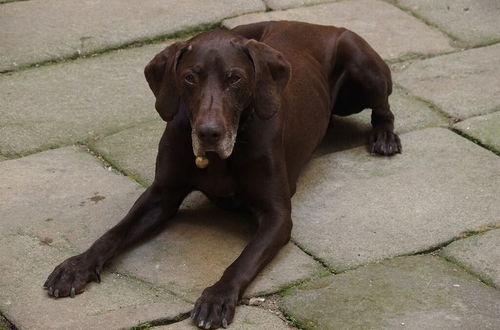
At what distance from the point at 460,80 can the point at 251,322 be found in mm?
2956

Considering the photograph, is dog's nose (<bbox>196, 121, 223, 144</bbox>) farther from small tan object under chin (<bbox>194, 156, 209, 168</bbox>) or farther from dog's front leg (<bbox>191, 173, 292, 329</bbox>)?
dog's front leg (<bbox>191, 173, 292, 329</bbox>)

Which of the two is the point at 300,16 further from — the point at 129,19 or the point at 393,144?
the point at 393,144

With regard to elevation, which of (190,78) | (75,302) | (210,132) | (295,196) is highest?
(190,78)

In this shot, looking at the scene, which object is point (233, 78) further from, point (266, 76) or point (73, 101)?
point (73, 101)

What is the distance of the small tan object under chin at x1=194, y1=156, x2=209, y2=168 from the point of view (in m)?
5.34

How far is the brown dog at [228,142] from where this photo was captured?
5.03m

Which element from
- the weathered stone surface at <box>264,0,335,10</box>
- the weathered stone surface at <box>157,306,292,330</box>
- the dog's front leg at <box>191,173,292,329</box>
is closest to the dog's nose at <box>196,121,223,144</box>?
the dog's front leg at <box>191,173,292,329</box>

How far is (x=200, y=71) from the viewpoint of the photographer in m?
5.07

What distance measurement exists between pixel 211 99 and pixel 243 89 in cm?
19

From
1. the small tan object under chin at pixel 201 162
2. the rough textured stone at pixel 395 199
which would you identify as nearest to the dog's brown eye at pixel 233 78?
the small tan object under chin at pixel 201 162

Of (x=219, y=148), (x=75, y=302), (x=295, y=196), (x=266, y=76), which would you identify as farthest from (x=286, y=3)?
(x=75, y=302)

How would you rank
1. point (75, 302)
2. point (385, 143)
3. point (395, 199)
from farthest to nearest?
point (385, 143)
point (395, 199)
point (75, 302)

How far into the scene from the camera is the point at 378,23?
8.02 meters

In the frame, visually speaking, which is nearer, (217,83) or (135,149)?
(217,83)
